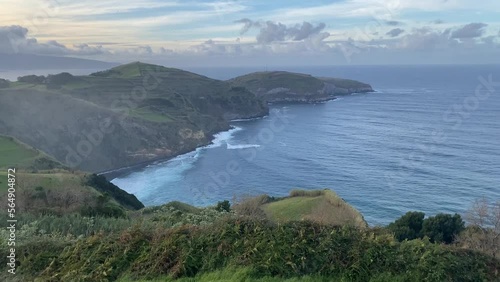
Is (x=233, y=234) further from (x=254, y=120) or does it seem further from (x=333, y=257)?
(x=254, y=120)

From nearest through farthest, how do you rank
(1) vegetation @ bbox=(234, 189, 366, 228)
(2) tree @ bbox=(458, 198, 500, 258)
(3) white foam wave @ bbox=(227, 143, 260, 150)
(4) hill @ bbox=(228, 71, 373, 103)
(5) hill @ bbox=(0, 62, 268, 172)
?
(2) tree @ bbox=(458, 198, 500, 258) < (1) vegetation @ bbox=(234, 189, 366, 228) < (5) hill @ bbox=(0, 62, 268, 172) < (3) white foam wave @ bbox=(227, 143, 260, 150) < (4) hill @ bbox=(228, 71, 373, 103)

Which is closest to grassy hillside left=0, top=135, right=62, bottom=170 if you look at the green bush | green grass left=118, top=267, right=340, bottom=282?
the green bush

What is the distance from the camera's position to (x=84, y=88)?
9988cm

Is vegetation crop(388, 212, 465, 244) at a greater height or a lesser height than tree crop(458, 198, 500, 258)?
lesser

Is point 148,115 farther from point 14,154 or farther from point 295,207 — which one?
point 295,207

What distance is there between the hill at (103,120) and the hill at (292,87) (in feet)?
143

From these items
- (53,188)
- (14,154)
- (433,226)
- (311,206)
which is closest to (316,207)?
(311,206)

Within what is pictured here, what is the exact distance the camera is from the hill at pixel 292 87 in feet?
507

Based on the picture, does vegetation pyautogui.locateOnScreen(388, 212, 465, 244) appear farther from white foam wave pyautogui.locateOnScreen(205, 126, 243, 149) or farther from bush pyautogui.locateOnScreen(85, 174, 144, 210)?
white foam wave pyautogui.locateOnScreen(205, 126, 243, 149)

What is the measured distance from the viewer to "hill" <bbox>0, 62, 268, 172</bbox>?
7369 cm

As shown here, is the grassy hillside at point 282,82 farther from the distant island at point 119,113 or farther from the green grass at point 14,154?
the green grass at point 14,154

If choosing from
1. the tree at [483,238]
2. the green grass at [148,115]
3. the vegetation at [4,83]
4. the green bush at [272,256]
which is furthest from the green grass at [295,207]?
the vegetation at [4,83]

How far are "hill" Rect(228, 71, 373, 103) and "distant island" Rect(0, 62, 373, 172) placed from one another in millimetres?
26495

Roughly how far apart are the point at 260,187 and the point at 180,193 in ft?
33.3
